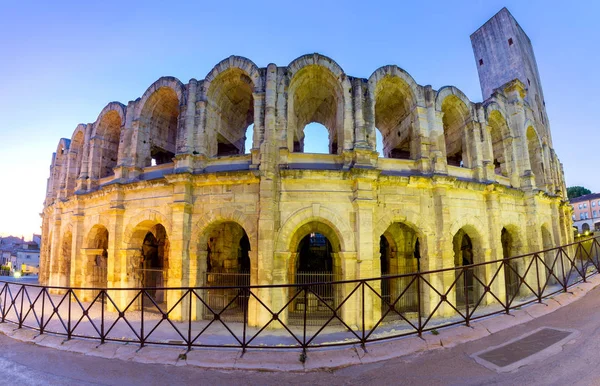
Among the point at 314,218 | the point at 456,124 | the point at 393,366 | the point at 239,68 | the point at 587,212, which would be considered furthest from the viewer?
the point at 587,212

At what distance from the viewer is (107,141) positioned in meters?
13.8

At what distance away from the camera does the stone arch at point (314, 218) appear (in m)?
9.06

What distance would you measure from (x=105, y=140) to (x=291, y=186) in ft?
33.4

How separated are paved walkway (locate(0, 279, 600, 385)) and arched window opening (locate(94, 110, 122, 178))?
943 cm

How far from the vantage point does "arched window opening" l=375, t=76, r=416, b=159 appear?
37.2ft

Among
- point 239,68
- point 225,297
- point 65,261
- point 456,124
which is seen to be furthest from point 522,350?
point 65,261

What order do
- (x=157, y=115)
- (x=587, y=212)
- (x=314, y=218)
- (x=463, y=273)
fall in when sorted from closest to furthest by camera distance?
(x=314, y=218)
(x=463, y=273)
(x=157, y=115)
(x=587, y=212)

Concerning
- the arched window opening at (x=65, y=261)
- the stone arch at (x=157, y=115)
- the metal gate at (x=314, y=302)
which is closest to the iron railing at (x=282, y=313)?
the metal gate at (x=314, y=302)

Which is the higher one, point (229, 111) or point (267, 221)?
point (229, 111)

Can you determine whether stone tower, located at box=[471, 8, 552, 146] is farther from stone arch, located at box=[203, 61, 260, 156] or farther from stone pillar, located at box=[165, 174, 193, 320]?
stone pillar, located at box=[165, 174, 193, 320]

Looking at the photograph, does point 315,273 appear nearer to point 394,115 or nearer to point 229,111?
point 229,111

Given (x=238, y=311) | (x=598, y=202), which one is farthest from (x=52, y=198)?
(x=598, y=202)

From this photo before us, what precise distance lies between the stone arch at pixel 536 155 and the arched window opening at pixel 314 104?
10.9 meters

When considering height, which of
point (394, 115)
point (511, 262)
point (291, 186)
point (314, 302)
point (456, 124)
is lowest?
point (314, 302)
